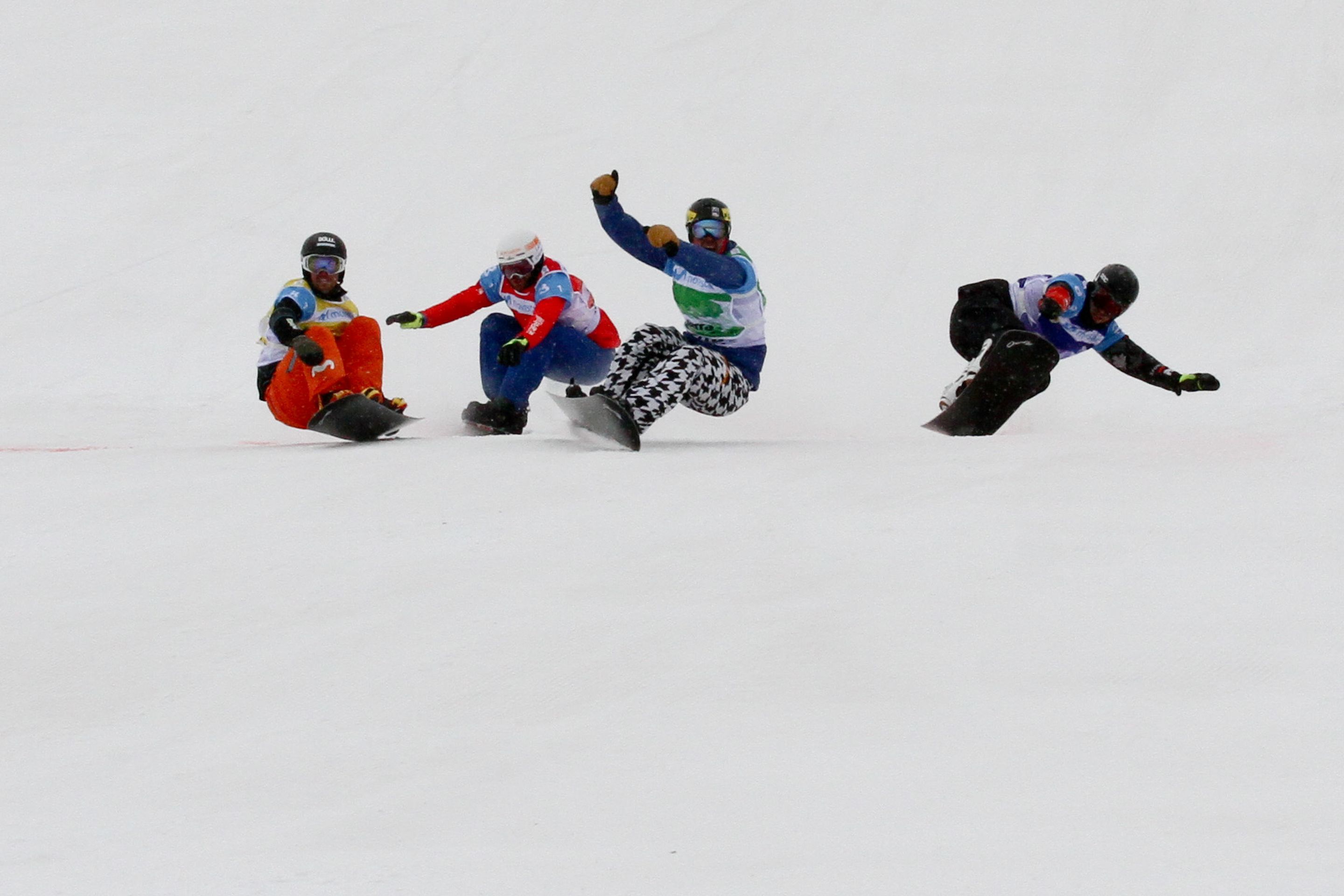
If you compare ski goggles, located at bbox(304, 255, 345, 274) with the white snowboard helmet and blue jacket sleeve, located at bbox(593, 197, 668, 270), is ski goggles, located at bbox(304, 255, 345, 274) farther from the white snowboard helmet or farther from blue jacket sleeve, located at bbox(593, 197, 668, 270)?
blue jacket sleeve, located at bbox(593, 197, 668, 270)

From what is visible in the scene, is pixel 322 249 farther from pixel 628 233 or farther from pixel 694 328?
pixel 694 328

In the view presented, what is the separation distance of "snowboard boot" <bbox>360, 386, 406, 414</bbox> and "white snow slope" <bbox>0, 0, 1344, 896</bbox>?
20.3 inches

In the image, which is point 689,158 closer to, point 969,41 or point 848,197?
point 848,197

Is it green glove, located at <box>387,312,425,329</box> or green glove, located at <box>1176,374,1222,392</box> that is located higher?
green glove, located at <box>387,312,425,329</box>

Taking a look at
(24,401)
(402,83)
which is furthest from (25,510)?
(402,83)

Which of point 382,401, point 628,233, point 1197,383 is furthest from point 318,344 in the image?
point 1197,383

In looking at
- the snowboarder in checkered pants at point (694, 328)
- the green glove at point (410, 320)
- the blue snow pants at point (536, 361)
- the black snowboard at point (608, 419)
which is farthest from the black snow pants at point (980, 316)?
the green glove at point (410, 320)

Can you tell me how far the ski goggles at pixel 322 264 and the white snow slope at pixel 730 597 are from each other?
84 centimetres

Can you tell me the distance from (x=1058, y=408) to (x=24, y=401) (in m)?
5.62

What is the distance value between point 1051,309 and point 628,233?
5.73ft

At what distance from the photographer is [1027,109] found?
10.8m

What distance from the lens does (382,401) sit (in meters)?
5.60

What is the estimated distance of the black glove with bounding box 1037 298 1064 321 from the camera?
218 inches

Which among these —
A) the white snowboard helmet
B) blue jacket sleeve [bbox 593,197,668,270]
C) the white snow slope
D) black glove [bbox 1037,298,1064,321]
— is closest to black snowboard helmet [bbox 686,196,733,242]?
blue jacket sleeve [bbox 593,197,668,270]
